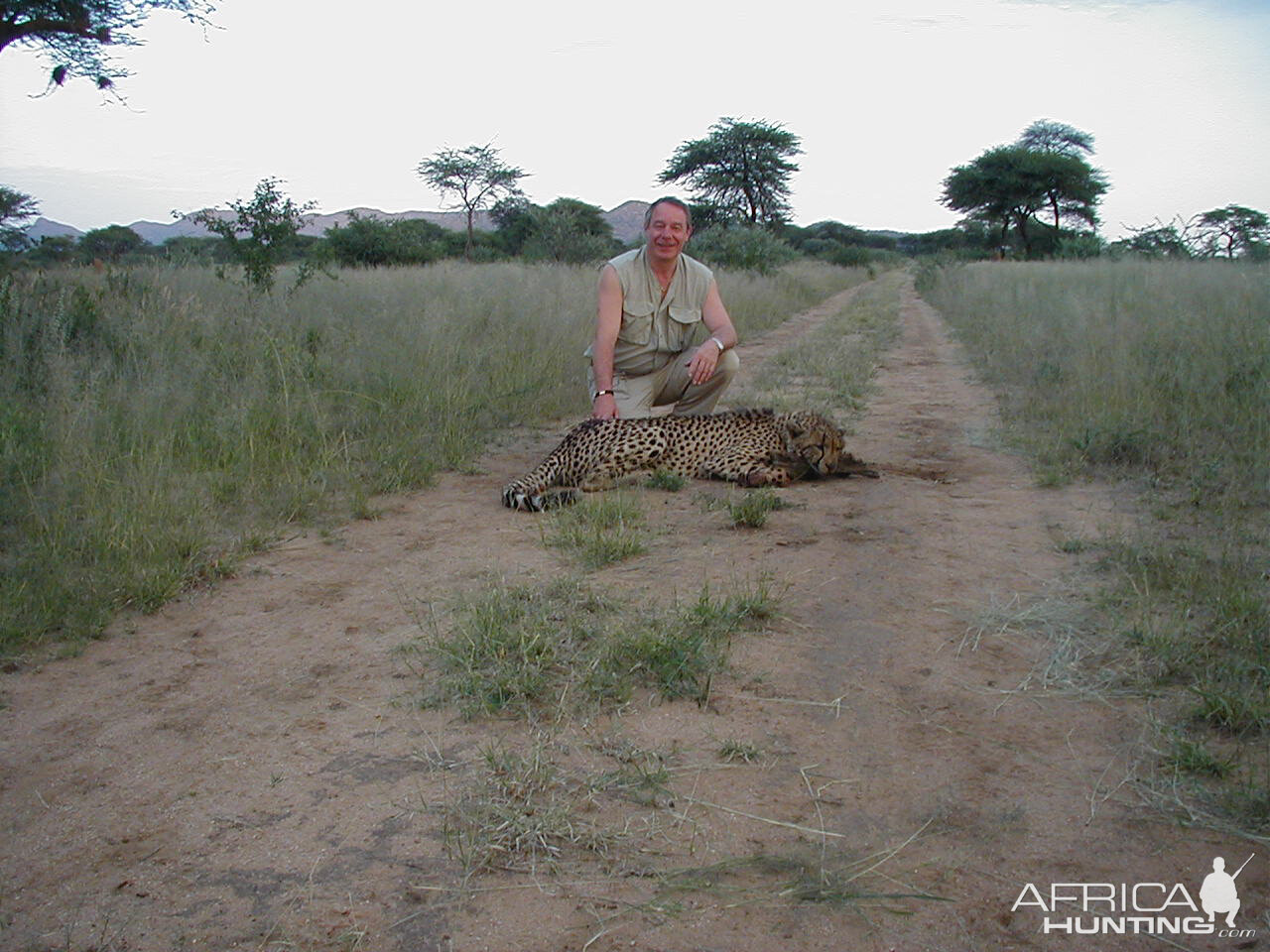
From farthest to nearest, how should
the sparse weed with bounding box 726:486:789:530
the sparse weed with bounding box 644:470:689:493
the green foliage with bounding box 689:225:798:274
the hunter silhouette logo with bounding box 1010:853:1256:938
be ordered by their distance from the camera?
the green foliage with bounding box 689:225:798:274
the sparse weed with bounding box 644:470:689:493
the sparse weed with bounding box 726:486:789:530
the hunter silhouette logo with bounding box 1010:853:1256:938

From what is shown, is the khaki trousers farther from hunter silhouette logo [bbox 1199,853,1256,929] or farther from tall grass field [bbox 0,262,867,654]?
hunter silhouette logo [bbox 1199,853,1256,929]

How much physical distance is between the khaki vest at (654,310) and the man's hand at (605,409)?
628 mm

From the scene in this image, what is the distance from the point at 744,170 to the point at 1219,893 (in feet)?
103

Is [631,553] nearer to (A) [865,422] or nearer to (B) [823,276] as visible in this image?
(A) [865,422]

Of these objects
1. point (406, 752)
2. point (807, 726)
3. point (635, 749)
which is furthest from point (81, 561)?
point (807, 726)

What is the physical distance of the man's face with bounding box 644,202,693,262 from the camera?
504 cm

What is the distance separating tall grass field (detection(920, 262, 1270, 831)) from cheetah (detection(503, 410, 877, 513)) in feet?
3.64

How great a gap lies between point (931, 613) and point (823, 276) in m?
24.3

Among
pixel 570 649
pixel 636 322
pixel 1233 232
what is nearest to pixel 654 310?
pixel 636 322

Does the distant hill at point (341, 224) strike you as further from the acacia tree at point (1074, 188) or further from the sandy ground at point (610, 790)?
the acacia tree at point (1074, 188)

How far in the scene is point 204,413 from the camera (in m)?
4.87

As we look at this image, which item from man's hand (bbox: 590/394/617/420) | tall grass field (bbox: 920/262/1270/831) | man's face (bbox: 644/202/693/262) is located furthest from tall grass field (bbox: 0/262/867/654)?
tall grass field (bbox: 920/262/1270/831)

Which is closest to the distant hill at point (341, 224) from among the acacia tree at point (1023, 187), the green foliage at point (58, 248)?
the green foliage at point (58, 248)

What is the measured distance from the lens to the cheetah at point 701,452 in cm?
472
